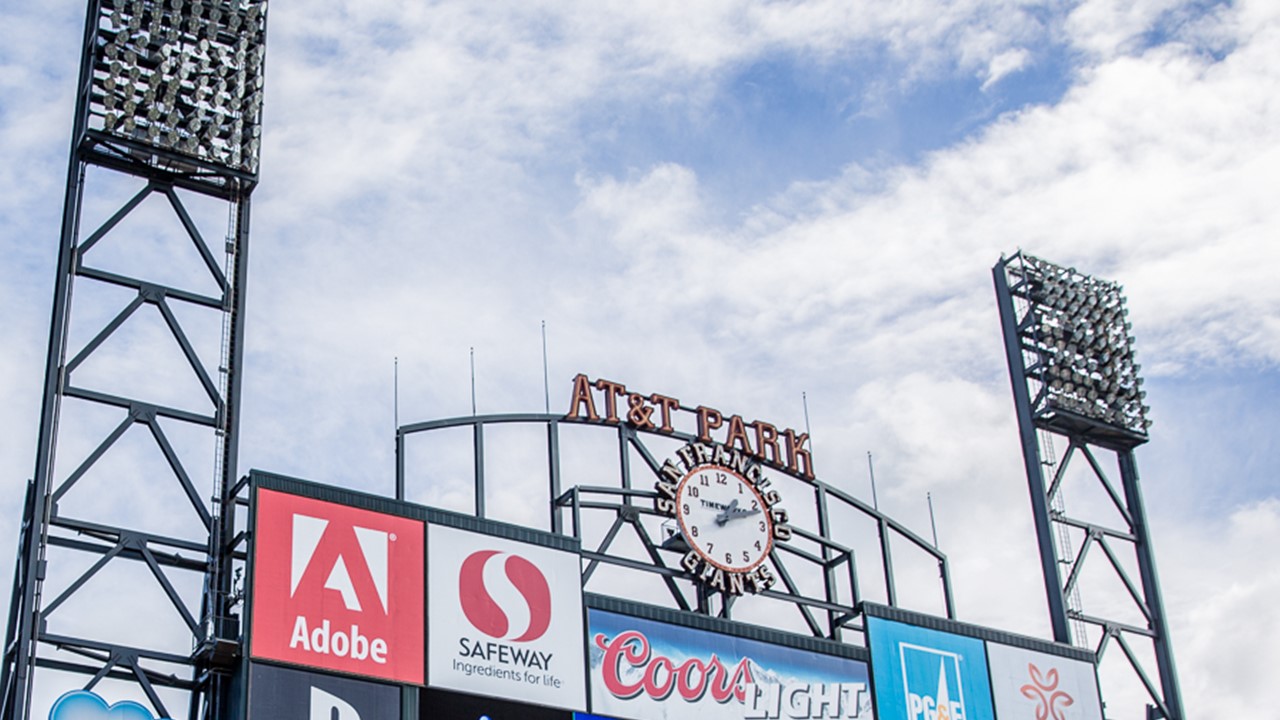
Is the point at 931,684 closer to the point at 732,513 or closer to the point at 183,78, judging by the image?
the point at 732,513

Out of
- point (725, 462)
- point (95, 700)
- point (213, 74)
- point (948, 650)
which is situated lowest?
point (95, 700)

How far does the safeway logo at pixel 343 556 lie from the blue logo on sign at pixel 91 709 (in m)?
2.70

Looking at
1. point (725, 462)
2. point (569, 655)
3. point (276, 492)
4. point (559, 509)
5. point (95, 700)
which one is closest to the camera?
point (95, 700)

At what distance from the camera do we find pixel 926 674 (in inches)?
1407

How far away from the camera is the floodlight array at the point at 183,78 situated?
3228 cm

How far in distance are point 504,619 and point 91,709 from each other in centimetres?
669

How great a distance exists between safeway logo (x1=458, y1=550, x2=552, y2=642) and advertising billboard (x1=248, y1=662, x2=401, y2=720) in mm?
2217

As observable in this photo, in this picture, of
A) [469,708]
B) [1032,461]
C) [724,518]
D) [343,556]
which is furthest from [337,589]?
[1032,461]

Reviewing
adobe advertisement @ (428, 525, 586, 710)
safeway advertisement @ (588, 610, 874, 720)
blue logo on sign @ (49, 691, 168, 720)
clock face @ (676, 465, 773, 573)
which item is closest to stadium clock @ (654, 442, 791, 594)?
clock face @ (676, 465, 773, 573)

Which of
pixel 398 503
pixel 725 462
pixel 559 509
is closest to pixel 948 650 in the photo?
pixel 725 462

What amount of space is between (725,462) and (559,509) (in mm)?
4398

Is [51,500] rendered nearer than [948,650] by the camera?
Yes

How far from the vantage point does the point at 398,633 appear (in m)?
28.7

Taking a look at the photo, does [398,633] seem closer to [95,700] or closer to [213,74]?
[95,700]
